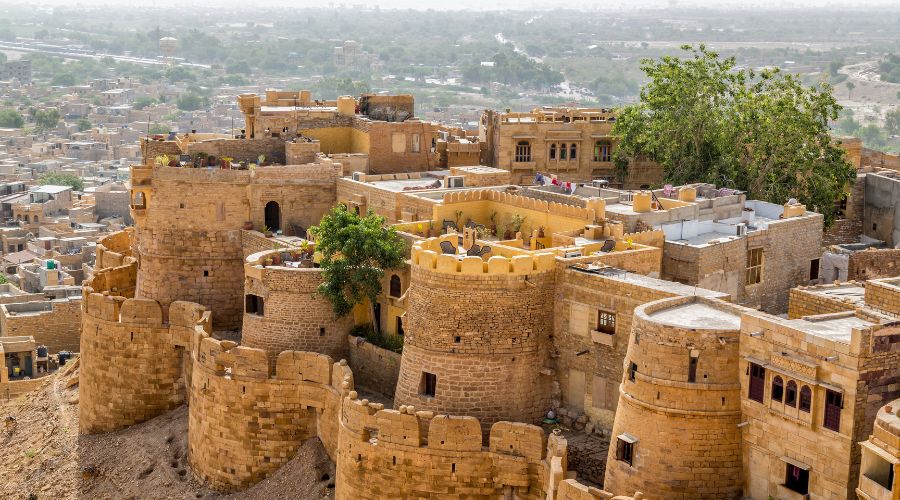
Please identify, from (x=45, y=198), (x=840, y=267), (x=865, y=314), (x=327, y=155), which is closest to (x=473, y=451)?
(x=865, y=314)

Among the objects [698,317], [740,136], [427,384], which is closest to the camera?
[698,317]

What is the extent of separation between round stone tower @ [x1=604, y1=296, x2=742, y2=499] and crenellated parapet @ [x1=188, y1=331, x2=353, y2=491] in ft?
30.0

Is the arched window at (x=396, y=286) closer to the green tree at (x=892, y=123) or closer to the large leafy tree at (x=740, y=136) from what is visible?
the large leafy tree at (x=740, y=136)

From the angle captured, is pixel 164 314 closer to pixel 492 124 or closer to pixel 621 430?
pixel 492 124

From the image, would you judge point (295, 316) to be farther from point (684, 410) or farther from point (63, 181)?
point (63, 181)

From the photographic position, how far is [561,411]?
1316 inches

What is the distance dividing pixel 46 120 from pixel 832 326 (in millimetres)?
166375

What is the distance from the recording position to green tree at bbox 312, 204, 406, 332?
37.2 m

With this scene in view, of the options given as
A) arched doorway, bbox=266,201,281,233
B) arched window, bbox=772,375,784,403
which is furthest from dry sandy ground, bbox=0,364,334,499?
arched window, bbox=772,375,784,403

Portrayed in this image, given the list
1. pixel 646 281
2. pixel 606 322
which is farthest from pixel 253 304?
pixel 646 281

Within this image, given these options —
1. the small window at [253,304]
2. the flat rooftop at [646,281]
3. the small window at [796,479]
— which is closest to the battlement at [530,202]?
the flat rooftop at [646,281]

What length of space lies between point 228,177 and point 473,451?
50.3 feet

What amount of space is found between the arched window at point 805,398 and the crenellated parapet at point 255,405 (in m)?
12.2

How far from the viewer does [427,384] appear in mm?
33469
